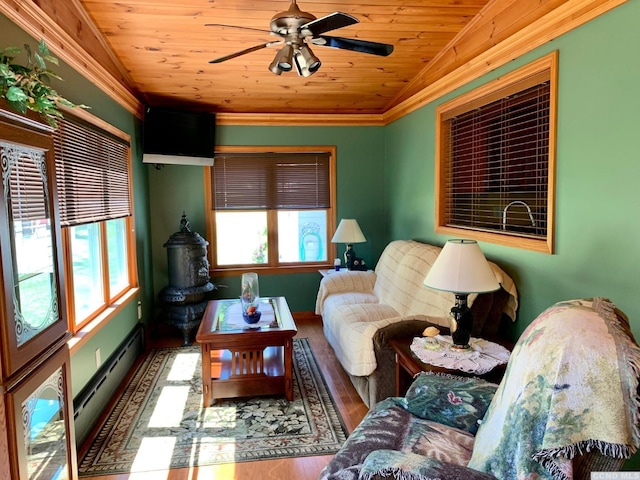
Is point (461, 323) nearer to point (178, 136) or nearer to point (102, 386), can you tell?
point (102, 386)

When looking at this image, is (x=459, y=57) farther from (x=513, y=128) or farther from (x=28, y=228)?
(x=28, y=228)

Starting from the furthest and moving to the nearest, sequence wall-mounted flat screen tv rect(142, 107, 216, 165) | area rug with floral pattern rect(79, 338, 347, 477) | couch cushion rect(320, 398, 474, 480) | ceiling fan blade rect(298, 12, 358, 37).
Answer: wall-mounted flat screen tv rect(142, 107, 216, 165) → area rug with floral pattern rect(79, 338, 347, 477) → ceiling fan blade rect(298, 12, 358, 37) → couch cushion rect(320, 398, 474, 480)

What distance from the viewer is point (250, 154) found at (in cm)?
509

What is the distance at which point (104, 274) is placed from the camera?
338 cm

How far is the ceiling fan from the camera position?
7.10 ft

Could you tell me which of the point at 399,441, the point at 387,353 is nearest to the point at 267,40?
the point at 387,353

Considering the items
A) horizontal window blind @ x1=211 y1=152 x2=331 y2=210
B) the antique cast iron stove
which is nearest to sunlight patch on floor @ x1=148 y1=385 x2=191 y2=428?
the antique cast iron stove

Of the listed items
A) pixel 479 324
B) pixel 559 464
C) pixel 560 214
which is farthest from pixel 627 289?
pixel 559 464

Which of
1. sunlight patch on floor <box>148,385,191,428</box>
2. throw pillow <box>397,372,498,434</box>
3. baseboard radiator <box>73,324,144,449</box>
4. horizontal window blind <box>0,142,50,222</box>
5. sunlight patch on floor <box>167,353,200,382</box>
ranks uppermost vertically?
horizontal window blind <box>0,142,50,222</box>

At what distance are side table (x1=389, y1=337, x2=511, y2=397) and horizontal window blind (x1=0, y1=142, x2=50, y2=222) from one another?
1.83 m

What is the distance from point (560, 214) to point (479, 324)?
802mm

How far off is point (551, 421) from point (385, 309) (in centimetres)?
249

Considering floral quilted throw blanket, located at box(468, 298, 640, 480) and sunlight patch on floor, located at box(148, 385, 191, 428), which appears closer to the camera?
floral quilted throw blanket, located at box(468, 298, 640, 480)

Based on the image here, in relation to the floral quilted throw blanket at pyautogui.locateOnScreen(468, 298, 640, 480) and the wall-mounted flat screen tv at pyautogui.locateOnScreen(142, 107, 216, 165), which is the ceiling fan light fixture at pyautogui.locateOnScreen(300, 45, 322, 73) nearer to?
the floral quilted throw blanket at pyautogui.locateOnScreen(468, 298, 640, 480)
